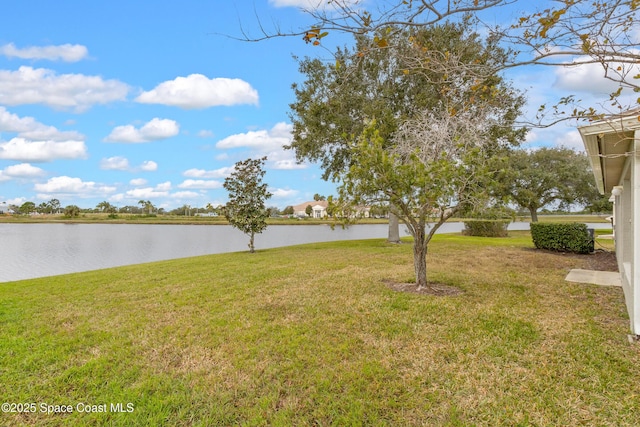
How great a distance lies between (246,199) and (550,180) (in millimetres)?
23329

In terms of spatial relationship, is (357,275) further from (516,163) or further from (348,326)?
(516,163)

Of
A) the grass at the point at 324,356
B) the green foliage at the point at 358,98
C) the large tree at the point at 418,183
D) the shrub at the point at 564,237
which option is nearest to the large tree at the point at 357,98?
the green foliage at the point at 358,98

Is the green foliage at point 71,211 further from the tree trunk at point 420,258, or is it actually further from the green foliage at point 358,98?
the tree trunk at point 420,258

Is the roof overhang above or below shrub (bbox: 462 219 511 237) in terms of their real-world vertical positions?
above

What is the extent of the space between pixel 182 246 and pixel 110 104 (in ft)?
26.6

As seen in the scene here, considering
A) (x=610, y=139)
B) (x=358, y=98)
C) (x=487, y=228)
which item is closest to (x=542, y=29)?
(x=610, y=139)

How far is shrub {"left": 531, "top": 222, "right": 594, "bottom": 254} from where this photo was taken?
11477 mm

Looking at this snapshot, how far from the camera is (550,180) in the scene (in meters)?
25.0

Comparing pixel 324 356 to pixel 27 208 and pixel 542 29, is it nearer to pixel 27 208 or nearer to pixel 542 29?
pixel 542 29

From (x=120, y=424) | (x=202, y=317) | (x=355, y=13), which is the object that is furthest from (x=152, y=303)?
(x=355, y=13)

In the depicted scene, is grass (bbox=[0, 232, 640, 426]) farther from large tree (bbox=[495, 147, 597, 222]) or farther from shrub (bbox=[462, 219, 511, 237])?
large tree (bbox=[495, 147, 597, 222])

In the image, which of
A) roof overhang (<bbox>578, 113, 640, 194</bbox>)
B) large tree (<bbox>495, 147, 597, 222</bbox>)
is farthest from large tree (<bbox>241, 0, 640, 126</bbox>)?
large tree (<bbox>495, 147, 597, 222</bbox>)

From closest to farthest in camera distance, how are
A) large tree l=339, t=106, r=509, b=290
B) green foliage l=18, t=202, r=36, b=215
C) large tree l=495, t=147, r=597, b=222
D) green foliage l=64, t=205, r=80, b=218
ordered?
large tree l=339, t=106, r=509, b=290 → large tree l=495, t=147, r=597, b=222 → green foliage l=64, t=205, r=80, b=218 → green foliage l=18, t=202, r=36, b=215

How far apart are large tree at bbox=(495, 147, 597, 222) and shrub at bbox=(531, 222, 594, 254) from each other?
12.7m
